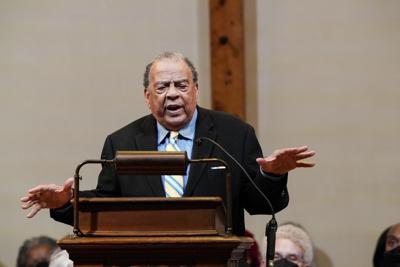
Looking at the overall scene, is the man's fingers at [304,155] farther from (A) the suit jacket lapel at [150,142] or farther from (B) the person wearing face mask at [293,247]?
(B) the person wearing face mask at [293,247]

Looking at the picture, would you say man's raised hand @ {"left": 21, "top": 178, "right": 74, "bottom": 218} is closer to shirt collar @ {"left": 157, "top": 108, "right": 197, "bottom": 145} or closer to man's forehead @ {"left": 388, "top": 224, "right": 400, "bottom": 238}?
shirt collar @ {"left": 157, "top": 108, "right": 197, "bottom": 145}

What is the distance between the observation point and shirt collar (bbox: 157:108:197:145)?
3.39 m

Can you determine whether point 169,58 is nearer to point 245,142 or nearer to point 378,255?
point 245,142

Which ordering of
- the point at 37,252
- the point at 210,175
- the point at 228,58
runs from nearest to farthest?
the point at 210,175 < the point at 37,252 < the point at 228,58

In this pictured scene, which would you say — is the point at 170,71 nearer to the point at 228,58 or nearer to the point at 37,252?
the point at 37,252

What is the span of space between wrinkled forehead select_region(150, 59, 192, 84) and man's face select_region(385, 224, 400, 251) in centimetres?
221

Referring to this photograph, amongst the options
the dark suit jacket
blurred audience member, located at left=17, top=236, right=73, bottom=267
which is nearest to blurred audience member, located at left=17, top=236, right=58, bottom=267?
blurred audience member, located at left=17, top=236, right=73, bottom=267

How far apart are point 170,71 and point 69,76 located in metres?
2.56

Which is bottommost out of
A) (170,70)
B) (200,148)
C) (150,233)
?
(150,233)

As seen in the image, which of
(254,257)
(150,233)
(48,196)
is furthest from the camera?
(254,257)

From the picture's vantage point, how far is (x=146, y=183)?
3.24 metres

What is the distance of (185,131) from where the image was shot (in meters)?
3.41

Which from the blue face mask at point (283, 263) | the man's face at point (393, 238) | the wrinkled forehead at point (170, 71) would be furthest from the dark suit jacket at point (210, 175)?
the man's face at point (393, 238)

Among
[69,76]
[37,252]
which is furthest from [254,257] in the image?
[69,76]
